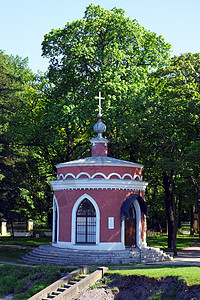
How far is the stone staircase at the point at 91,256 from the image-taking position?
23.5 metres

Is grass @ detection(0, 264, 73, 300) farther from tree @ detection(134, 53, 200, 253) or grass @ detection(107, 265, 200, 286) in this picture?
tree @ detection(134, 53, 200, 253)

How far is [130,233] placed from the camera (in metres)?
26.1

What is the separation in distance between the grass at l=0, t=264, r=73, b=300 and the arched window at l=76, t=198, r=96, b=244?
14.0 feet

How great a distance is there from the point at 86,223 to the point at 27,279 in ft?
18.5

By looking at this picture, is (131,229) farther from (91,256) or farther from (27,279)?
(27,279)

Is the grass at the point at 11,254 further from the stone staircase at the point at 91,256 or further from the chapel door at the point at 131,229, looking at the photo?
the chapel door at the point at 131,229

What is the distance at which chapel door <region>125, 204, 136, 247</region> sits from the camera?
1020 inches

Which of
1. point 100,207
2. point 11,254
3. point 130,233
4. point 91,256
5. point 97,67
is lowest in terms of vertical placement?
point 11,254

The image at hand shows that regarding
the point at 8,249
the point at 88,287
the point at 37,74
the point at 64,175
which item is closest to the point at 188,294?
the point at 88,287

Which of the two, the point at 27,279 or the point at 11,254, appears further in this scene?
the point at 11,254

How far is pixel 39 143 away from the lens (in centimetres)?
3569

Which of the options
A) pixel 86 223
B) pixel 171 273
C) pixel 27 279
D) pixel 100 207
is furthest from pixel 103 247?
pixel 171 273

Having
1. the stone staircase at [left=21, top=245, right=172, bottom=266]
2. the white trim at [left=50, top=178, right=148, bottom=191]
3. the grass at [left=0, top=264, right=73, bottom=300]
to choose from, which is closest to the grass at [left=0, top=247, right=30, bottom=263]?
the stone staircase at [left=21, top=245, right=172, bottom=266]

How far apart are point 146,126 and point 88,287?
12.1 m
